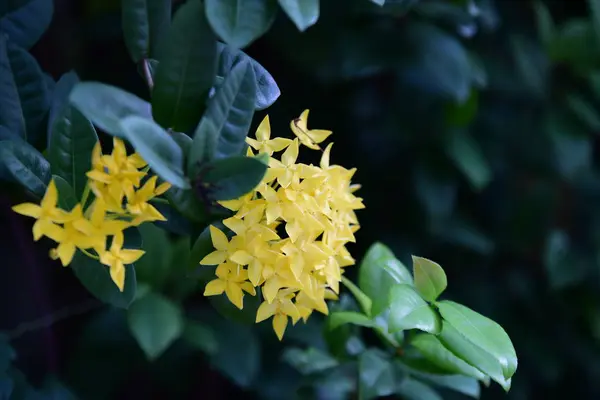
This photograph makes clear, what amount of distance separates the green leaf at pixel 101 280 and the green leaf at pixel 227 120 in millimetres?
159

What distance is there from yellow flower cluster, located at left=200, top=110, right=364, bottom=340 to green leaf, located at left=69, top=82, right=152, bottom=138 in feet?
0.40

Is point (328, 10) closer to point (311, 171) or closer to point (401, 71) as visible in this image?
point (401, 71)

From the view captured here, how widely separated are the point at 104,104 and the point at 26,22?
1.11 feet

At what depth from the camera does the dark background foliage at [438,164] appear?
131 centimetres

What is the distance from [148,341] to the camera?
104cm

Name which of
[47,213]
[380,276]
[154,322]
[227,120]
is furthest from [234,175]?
[154,322]

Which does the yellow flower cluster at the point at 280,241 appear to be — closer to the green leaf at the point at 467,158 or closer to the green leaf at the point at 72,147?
the green leaf at the point at 72,147

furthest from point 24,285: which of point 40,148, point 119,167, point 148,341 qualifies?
point 119,167

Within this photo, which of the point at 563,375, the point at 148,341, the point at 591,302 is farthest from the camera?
the point at 563,375

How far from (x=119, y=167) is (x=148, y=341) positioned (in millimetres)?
548

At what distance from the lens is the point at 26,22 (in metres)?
0.81

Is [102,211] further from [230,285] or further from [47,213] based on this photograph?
[230,285]

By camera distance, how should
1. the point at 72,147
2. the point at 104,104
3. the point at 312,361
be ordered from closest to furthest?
1. the point at 104,104
2. the point at 72,147
3. the point at 312,361

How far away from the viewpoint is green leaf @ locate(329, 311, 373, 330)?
2.56ft
